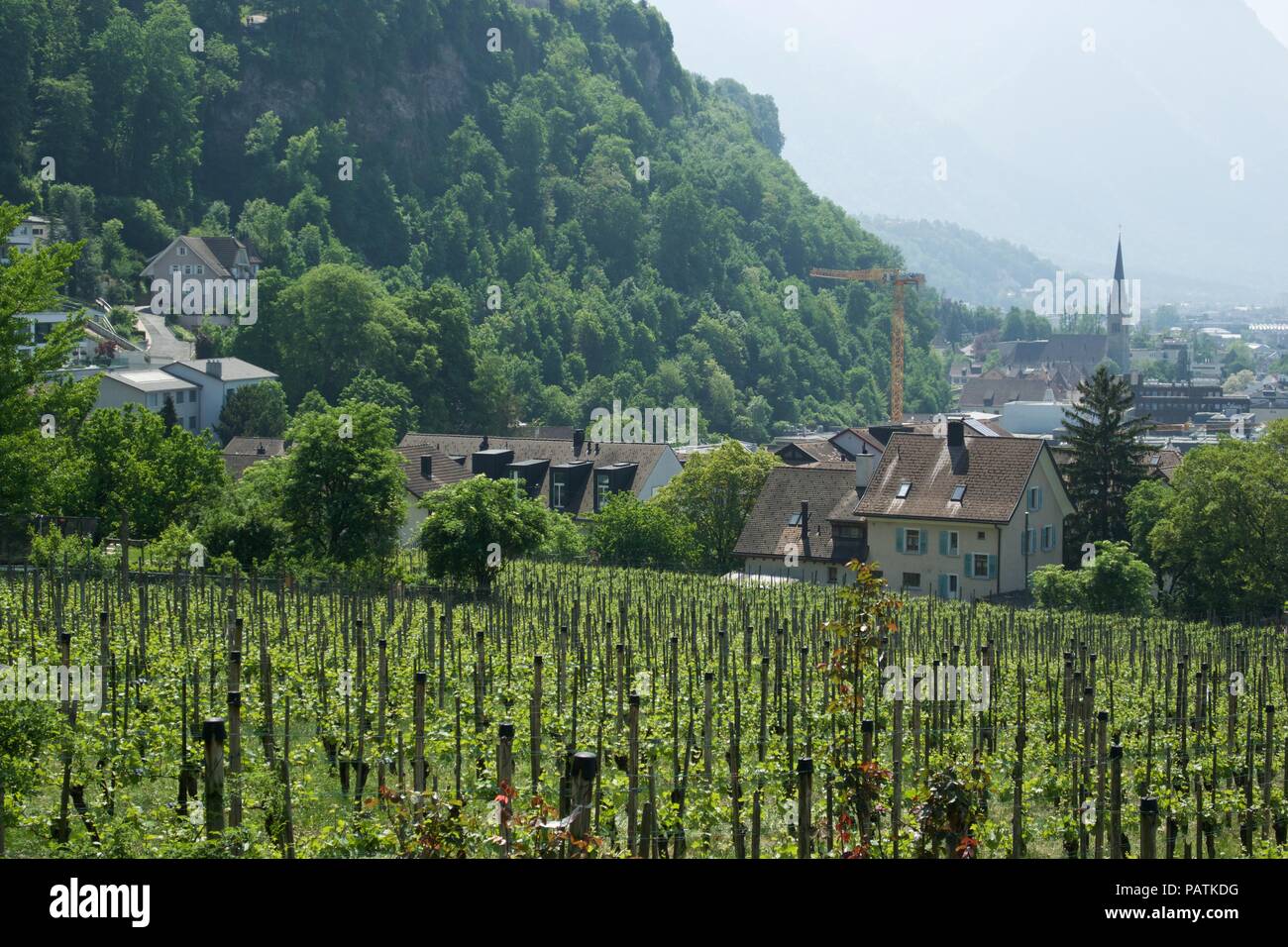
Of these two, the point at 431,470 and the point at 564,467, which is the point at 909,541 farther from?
the point at 431,470

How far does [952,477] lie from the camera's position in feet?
166

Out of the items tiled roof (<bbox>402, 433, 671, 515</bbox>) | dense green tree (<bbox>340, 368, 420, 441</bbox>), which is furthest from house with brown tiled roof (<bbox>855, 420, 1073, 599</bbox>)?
dense green tree (<bbox>340, 368, 420, 441</bbox>)

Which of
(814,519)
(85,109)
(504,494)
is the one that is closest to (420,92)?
(85,109)

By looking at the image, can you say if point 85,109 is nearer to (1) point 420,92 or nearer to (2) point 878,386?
(1) point 420,92

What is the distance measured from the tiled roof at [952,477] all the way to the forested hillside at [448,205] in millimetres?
47306

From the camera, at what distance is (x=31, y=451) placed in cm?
2838

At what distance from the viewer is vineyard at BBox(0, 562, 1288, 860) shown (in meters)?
9.80

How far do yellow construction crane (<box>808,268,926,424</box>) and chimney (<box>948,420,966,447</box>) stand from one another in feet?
322

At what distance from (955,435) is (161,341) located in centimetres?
6048

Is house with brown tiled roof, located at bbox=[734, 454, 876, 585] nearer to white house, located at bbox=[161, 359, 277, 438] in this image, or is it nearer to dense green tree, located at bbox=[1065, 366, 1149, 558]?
dense green tree, located at bbox=[1065, 366, 1149, 558]

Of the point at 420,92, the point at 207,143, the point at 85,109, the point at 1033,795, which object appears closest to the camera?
the point at 1033,795

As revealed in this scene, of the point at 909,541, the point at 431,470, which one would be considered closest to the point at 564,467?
the point at 431,470

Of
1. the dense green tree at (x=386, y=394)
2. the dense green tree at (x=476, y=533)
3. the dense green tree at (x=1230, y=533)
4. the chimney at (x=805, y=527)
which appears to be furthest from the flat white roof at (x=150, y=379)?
the dense green tree at (x=1230, y=533)

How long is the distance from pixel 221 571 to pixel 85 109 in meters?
94.5
